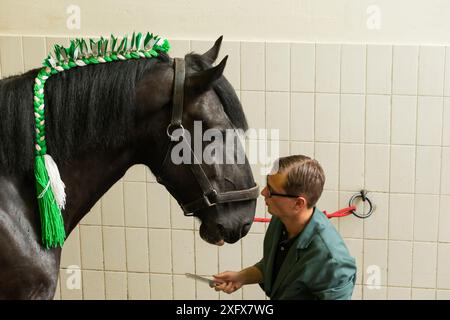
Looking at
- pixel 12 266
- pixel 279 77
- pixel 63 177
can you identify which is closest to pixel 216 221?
pixel 63 177

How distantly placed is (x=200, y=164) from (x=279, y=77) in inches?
50.9

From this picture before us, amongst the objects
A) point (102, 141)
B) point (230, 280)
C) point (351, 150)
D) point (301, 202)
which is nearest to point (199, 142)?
point (102, 141)

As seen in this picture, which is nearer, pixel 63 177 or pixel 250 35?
pixel 63 177

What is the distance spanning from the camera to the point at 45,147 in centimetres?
150

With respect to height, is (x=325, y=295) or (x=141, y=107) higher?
(x=141, y=107)

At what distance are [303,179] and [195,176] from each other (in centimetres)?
31

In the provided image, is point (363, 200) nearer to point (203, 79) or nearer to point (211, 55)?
point (211, 55)

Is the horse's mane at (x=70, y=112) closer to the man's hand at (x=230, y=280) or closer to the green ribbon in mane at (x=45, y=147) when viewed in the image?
the green ribbon in mane at (x=45, y=147)

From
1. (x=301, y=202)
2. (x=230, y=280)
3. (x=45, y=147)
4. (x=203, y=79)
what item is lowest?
(x=230, y=280)

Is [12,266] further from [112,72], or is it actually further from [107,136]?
[112,72]

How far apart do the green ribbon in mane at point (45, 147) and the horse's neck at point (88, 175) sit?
0.15 feet

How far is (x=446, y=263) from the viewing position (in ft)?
9.45

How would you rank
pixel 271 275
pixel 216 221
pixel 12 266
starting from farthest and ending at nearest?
pixel 271 275
pixel 216 221
pixel 12 266

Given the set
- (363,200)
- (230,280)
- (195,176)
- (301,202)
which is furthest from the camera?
(363,200)
